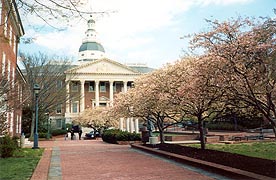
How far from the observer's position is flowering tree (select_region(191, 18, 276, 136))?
35.9 feet

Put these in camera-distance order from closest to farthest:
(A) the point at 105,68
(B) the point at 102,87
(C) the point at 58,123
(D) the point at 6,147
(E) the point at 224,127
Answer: (D) the point at 6,147
(E) the point at 224,127
(C) the point at 58,123
(A) the point at 105,68
(B) the point at 102,87

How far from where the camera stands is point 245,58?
11.8m

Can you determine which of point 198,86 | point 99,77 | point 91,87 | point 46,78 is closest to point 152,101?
point 198,86

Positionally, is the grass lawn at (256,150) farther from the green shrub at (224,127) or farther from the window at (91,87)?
the window at (91,87)

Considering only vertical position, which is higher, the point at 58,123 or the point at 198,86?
the point at 58,123

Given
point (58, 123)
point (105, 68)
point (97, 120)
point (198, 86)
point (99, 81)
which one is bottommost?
point (198, 86)

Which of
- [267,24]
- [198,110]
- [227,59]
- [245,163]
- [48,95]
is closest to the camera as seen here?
[267,24]

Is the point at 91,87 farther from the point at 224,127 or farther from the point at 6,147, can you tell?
the point at 6,147

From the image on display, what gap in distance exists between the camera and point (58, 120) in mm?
72188

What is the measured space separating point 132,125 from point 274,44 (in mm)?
56614

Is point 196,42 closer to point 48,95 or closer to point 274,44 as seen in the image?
point 274,44

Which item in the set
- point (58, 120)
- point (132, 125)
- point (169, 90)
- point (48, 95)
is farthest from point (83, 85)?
point (169, 90)

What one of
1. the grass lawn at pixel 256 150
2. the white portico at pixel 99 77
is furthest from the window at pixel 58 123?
the grass lawn at pixel 256 150

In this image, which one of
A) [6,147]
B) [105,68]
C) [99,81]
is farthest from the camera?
[99,81]
